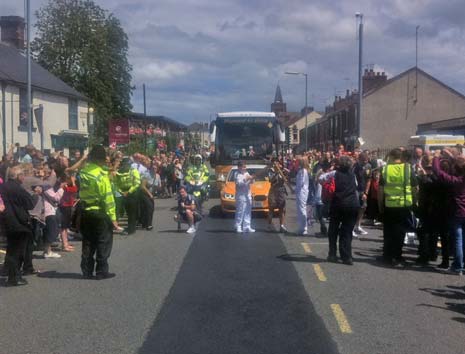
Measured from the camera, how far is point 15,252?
351 inches

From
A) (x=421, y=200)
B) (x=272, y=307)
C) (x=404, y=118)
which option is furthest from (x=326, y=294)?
(x=404, y=118)

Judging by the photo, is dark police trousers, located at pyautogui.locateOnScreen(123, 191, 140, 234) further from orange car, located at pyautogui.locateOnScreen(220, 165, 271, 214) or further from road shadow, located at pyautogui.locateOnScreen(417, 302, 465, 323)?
road shadow, located at pyautogui.locateOnScreen(417, 302, 465, 323)

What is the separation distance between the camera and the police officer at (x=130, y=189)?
14539 millimetres

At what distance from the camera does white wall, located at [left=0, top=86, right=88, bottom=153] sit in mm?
35750

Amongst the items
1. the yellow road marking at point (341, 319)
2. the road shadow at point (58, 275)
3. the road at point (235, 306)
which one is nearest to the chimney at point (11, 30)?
the road at point (235, 306)

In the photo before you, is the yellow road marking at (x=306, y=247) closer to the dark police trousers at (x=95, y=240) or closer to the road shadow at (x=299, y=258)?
the road shadow at (x=299, y=258)

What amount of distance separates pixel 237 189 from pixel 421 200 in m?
4.97

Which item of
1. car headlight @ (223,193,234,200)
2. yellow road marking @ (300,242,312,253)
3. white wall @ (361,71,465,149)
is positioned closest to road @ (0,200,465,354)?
yellow road marking @ (300,242,312,253)

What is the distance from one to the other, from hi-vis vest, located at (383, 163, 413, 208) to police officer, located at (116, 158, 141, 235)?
20.3 ft

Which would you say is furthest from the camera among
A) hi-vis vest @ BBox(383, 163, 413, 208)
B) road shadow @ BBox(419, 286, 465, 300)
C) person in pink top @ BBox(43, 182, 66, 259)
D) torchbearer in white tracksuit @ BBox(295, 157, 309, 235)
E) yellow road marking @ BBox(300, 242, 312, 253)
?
torchbearer in white tracksuit @ BBox(295, 157, 309, 235)

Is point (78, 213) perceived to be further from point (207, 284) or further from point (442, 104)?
point (442, 104)

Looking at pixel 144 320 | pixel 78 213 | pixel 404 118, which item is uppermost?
pixel 404 118

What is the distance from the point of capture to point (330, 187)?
12.6 m

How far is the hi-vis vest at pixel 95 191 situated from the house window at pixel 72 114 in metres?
37.4
